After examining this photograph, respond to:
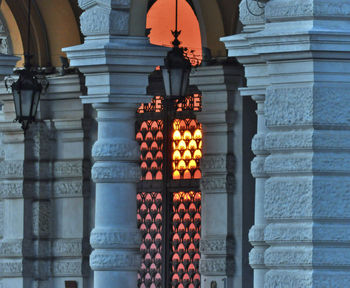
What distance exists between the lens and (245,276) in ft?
52.7

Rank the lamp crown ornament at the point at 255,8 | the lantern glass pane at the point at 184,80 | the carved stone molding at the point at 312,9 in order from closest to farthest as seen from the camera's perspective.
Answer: the carved stone molding at the point at 312,9 → the lamp crown ornament at the point at 255,8 → the lantern glass pane at the point at 184,80

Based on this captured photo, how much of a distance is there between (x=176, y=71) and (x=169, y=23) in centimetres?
218

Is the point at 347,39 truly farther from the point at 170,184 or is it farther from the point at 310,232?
the point at 170,184

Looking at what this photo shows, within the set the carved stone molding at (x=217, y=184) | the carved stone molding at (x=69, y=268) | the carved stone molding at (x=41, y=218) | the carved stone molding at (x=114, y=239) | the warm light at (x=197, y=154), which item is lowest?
the carved stone molding at (x=69, y=268)

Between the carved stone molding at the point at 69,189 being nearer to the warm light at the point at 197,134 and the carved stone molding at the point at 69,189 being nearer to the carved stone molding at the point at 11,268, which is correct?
the carved stone molding at the point at 11,268

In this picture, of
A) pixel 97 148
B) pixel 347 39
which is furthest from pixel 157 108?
pixel 347 39

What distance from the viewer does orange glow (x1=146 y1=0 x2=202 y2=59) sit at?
1662 centimetres

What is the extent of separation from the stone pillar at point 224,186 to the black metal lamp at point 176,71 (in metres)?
1.29

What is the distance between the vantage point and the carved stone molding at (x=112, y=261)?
13.6 meters

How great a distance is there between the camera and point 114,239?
1361cm

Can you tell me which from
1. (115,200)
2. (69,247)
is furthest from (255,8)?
(69,247)

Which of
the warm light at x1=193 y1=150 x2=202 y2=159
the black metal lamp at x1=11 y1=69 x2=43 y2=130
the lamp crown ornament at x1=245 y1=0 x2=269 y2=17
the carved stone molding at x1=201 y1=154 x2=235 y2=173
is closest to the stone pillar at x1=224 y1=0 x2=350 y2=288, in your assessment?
the lamp crown ornament at x1=245 y1=0 x2=269 y2=17

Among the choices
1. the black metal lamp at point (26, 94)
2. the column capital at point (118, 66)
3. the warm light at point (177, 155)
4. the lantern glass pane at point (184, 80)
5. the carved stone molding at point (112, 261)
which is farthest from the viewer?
the warm light at point (177, 155)

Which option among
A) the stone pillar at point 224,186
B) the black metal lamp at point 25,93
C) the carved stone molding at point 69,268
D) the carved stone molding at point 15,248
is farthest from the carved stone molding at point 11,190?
the stone pillar at point 224,186
